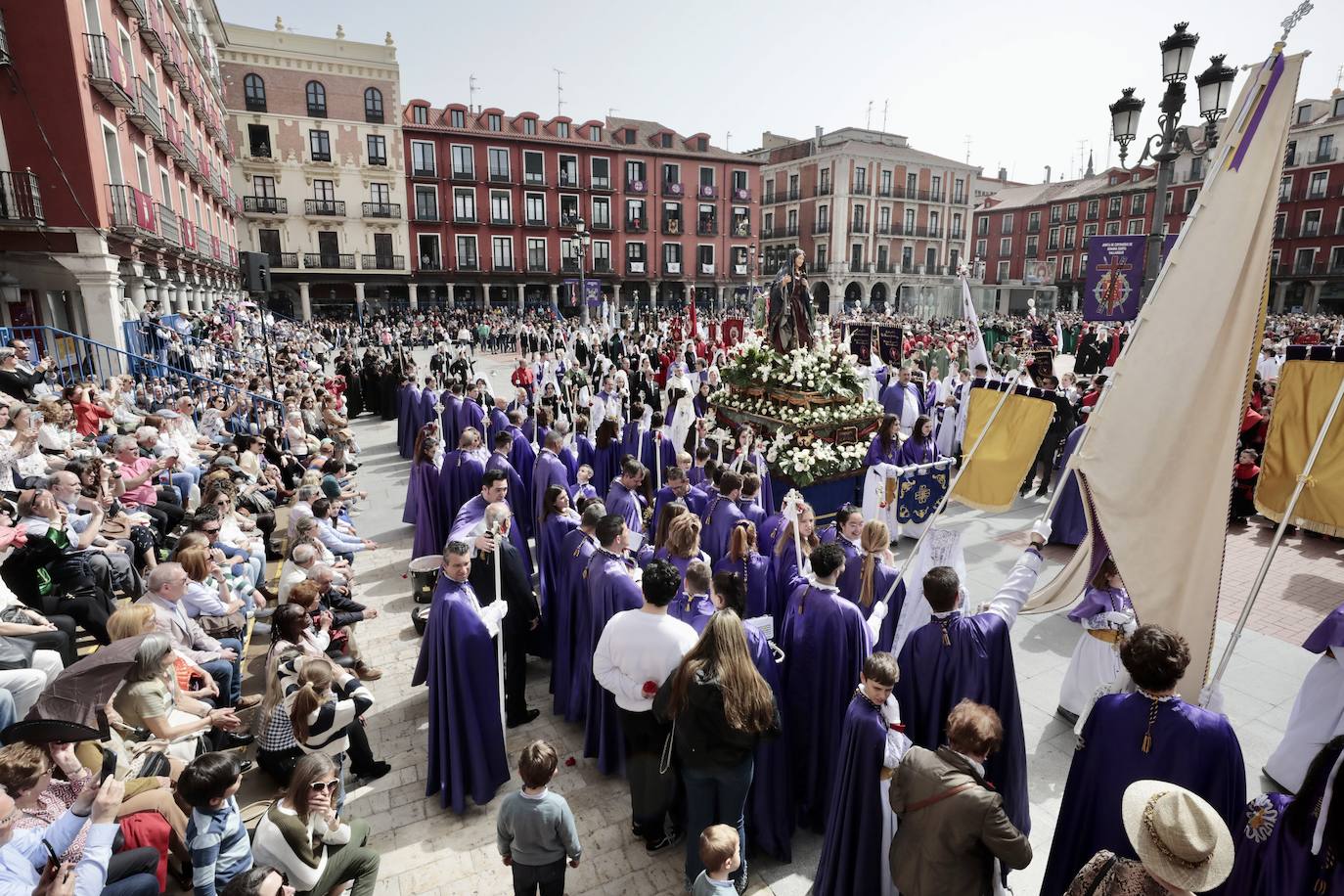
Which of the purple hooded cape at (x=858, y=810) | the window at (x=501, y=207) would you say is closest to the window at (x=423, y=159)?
the window at (x=501, y=207)

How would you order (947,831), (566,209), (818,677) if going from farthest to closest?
1. (566,209)
2. (818,677)
3. (947,831)

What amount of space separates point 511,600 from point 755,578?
1.95 metres

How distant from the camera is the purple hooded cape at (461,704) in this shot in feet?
15.1

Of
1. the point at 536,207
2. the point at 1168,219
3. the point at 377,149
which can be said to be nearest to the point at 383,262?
the point at 377,149

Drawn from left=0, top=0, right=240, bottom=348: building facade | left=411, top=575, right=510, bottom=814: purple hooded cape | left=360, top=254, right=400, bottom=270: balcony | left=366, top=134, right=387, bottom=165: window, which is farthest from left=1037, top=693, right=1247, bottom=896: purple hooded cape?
left=366, top=134, right=387, bottom=165: window

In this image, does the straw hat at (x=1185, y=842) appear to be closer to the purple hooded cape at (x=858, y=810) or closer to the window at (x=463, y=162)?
the purple hooded cape at (x=858, y=810)

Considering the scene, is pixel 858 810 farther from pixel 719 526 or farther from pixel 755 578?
pixel 719 526

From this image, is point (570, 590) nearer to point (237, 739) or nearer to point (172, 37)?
point (237, 739)

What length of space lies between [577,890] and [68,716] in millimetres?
2944

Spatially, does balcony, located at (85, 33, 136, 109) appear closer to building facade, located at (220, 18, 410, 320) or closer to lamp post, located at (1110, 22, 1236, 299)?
lamp post, located at (1110, 22, 1236, 299)

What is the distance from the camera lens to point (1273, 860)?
2.59 metres

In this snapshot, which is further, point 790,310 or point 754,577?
point 790,310

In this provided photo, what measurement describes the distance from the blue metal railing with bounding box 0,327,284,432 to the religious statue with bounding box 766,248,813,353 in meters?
8.78

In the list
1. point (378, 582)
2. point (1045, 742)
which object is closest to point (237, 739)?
point (378, 582)
